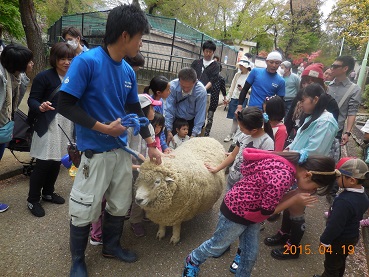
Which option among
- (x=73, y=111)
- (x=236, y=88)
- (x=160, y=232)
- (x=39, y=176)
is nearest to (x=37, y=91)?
(x=39, y=176)

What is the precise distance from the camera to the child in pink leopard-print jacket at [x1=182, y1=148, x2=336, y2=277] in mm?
1798

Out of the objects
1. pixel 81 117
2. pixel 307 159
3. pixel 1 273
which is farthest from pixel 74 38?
pixel 307 159

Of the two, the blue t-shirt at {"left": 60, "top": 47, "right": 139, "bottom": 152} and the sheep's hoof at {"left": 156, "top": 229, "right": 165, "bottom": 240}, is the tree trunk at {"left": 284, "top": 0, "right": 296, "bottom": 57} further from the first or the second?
the blue t-shirt at {"left": 60, "top": 47, "right": 139, "bottom": 152}

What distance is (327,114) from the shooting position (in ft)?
9.19

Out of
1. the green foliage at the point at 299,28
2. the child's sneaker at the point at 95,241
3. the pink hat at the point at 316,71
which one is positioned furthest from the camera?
the green foliage at the point at 299,28

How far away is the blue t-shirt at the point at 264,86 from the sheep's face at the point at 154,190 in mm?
2421

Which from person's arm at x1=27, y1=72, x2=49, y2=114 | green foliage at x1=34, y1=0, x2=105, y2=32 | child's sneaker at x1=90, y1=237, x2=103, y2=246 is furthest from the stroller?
green foliage at x1=34, y1=0, x2=105, y2=32

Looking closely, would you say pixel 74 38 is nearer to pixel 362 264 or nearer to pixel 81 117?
pixel 81 117

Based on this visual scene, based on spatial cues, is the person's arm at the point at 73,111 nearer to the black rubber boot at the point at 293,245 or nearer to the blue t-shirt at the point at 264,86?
the black rubber boot at the point at 293,245

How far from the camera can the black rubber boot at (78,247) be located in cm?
206

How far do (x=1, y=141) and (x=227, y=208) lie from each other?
2.28 metres

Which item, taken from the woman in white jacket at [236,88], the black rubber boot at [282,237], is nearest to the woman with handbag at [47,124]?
the black rubber boot at [282,237]

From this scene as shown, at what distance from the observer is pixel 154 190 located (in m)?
2.36

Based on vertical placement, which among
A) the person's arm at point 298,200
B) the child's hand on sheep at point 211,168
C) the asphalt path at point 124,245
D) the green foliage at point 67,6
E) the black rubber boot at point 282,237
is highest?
the green foliage at point 67,6
